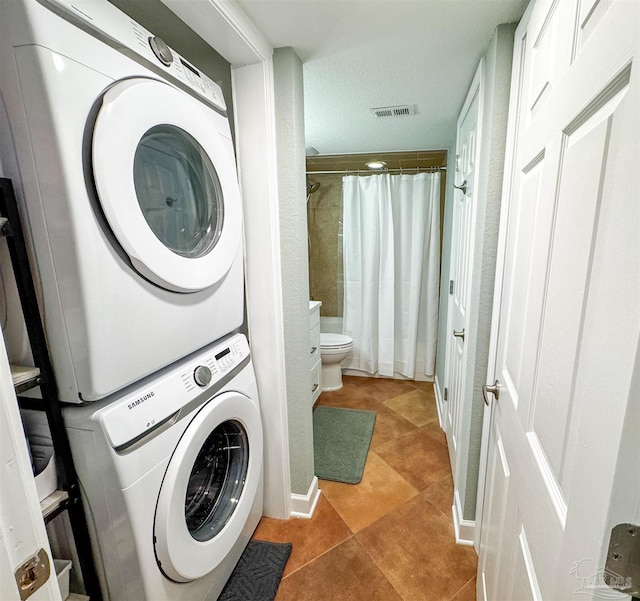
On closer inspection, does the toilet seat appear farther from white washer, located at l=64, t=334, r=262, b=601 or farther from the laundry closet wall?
the laundry closet wall

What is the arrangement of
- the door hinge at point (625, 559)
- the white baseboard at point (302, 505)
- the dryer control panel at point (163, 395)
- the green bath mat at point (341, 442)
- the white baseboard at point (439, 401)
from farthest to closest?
the white baseboard at point (439, 401)
the green bath mat at point (341, 442)
the white baseboard at point (302, 505)
the dryer control panel at point (163, 395)
the door hinge at point (625, 559)

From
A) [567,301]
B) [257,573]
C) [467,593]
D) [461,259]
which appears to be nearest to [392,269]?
[461,259]

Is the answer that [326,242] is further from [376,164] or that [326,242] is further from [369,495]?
[369,495]

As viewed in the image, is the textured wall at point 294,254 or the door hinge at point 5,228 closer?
the door hinge at point 5,228

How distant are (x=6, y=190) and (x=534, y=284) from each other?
111cm

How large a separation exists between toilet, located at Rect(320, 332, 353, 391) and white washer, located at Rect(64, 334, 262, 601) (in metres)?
1.53

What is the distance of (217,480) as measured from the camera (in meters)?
1.25

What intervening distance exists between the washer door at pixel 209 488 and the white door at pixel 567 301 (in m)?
0.83

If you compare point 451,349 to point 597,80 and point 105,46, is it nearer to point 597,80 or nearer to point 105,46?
point 597,80

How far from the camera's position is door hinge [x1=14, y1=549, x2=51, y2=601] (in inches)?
16.8

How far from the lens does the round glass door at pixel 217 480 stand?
112 cm

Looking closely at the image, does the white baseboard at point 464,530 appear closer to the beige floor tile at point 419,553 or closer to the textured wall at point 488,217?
the beige floor tile at point 419,553

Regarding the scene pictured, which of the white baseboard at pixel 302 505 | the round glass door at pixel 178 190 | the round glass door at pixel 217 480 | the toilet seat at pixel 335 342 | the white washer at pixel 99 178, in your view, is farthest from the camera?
the toilet seat at pixel 335 342

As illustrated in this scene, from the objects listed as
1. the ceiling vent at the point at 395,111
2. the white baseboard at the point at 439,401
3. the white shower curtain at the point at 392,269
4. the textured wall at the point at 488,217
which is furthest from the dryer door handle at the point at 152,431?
the white shower curtain at the point at 392,269
